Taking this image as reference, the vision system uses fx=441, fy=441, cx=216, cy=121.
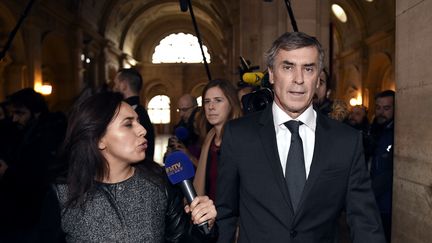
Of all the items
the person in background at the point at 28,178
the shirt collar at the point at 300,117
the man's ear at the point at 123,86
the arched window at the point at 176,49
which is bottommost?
the person in background at the point at 28,178

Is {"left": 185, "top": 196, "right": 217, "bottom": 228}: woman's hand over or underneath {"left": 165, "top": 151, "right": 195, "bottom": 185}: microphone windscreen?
underneath

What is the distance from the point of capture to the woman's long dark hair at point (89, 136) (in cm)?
205

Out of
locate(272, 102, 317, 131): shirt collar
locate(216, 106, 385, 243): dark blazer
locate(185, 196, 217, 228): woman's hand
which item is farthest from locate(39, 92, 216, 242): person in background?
locate(272, 102, 317, 131): shirt collar

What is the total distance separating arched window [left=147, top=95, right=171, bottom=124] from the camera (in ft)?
118

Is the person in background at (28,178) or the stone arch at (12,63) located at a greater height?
the stone arch at (12,63)

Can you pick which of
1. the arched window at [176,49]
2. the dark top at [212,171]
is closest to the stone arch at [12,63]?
the dark top at [212,171]

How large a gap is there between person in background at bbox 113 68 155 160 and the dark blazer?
192 centimetres

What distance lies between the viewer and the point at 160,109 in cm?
3609

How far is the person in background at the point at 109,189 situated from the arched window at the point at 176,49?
34231 mm

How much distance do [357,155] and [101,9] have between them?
23.8 meters

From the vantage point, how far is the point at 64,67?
19.3 meters

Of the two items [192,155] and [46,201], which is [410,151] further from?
[192,155]

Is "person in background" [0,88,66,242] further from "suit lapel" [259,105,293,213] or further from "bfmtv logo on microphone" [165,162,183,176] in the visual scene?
"suit lapel" [259,105,293,213]

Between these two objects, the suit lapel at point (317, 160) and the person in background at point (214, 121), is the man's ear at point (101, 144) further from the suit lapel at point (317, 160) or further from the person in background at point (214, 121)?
the person in background at point (214, 121)
